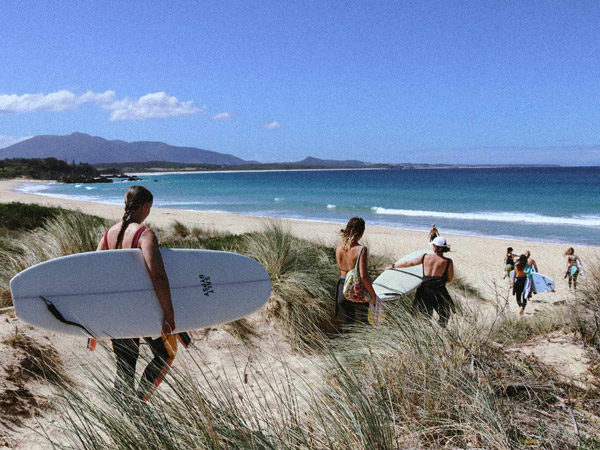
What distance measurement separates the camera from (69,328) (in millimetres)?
3072

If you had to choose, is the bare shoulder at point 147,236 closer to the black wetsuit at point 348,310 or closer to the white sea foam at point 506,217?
the black wetsuit at point 348,310

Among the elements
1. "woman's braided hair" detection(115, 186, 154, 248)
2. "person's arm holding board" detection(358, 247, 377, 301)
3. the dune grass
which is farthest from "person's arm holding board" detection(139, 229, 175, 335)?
"person's arm holding board" detection(358, 247, 377, 301)

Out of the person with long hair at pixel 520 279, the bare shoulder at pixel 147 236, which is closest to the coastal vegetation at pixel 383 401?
the bare shoulder at pixel 147 236

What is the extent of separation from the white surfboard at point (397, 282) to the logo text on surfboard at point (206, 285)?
85.0 inches

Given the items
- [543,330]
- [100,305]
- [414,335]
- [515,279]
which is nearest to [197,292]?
[100,305]

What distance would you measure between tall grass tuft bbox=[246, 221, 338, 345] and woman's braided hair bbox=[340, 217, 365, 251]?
2.98ft

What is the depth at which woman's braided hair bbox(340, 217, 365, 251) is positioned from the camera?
409cm

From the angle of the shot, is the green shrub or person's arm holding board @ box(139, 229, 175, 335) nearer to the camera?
person's arm holding board @ box(139, 229, 175, 335)

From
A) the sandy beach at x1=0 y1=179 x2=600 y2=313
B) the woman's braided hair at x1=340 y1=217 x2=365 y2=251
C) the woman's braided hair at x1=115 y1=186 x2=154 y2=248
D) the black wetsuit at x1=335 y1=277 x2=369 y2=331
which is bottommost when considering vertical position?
the sandy beach at x1=0 y1=179 x2=600 y2=313

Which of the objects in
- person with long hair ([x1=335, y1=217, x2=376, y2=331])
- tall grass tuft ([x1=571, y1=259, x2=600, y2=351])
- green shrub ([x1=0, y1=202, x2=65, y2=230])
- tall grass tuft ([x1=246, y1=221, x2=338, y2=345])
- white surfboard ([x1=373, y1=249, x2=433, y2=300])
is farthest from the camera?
green shrub ([x1=0, y1=202, x2=65, y2=230])

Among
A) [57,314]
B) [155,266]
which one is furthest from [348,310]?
[57,314]

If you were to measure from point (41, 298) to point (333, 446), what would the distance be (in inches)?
89.5

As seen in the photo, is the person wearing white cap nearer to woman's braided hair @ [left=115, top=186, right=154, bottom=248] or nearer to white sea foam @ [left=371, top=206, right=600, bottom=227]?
woman's braided hair @ [left=115, top=186, right=154, bottom=248]

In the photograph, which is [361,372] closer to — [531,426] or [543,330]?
[531,426]
